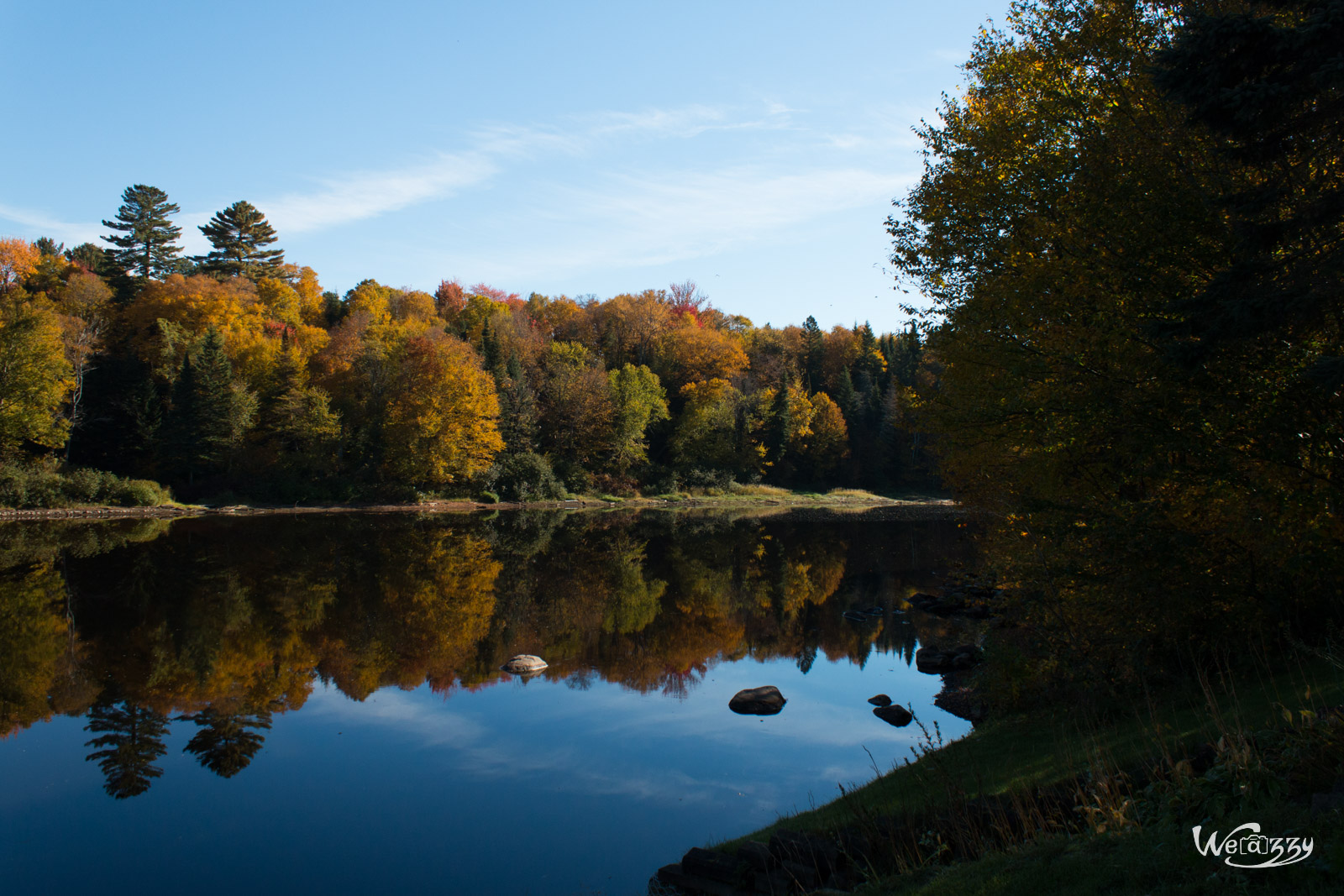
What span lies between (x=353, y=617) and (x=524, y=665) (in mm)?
6387

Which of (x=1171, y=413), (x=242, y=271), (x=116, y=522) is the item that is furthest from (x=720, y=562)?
(x=242, y=271)

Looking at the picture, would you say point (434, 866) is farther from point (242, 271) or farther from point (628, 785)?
point (242, 271)

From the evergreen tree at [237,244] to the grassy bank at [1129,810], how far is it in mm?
76042

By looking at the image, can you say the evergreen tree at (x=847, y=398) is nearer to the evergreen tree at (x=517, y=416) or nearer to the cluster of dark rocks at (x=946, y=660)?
the evergreen tree at (x=517, y=416)

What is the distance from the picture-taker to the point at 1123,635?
426 inches

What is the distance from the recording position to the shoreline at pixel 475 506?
41344 millimetres

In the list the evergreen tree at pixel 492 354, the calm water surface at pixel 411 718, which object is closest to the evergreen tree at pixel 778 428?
the evergreen tree at pixel 492 354

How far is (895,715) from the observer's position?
44.0 ft

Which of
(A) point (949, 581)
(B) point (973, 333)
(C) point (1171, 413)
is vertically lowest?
(A) point (949, 581)

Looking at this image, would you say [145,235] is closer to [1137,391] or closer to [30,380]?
[30,380]

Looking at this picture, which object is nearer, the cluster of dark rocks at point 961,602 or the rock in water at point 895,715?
the rock in water at point 895,715

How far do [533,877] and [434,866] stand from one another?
3.71ft

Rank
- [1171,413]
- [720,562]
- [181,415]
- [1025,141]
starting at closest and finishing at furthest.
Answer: [1171,413], [1025,141], [720,562], [181,415]
